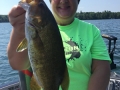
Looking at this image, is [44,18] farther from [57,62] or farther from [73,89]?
[73,89]

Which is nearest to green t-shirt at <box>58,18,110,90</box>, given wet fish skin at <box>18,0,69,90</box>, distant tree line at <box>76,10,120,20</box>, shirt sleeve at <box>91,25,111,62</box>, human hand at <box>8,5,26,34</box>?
shirt sleeve at <box>91,25,111,62</box>

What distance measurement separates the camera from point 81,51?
8.35 ft

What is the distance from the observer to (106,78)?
2.55 m

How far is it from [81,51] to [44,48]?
2.72 ft

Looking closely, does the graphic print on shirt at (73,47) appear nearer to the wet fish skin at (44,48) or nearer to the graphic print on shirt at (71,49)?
the graphic print on shirt at (71,49)

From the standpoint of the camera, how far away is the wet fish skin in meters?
1.79

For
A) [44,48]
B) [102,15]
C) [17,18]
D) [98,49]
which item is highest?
[17,18]

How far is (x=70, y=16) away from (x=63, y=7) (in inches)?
6.6

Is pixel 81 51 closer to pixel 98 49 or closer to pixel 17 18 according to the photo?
pixel 98 49

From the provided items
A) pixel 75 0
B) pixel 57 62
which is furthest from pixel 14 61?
pixel 75 0

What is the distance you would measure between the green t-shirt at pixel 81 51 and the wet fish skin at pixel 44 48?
0.62 m

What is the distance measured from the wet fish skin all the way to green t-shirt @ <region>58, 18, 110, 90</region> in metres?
0.62

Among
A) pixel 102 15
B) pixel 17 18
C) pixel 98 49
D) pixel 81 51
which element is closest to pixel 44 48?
pixel 17 18

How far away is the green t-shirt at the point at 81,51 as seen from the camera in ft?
8.23
